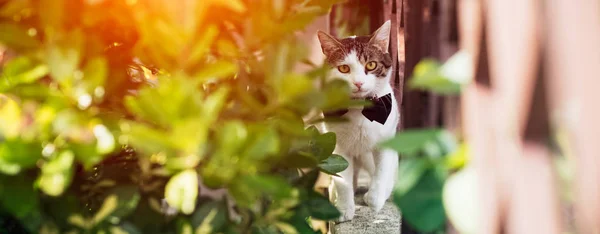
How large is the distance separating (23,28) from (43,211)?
0.19 m

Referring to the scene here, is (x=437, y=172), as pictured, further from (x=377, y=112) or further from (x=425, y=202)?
(x=377, y=112)

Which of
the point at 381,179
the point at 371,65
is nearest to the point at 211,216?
the point at 381,179

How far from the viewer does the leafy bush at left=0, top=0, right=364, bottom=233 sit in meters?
0.41

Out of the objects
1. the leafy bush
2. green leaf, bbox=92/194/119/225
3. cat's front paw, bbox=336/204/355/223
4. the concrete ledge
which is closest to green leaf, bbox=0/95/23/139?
the leafy bush

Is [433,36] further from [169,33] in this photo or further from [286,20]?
[169,33]

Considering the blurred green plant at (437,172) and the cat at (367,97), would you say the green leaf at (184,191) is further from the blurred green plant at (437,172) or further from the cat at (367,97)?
the cat at (367,97)

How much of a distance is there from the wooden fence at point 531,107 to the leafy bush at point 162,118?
0.46 ft

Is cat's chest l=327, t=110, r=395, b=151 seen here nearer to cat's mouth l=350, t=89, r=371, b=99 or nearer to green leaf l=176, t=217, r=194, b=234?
cat's mouth l=350, t=89, r=371, b=99

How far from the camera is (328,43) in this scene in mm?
1513

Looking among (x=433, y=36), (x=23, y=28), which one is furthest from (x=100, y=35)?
(x=433, y=36)

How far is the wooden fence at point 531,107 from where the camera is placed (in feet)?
1.15

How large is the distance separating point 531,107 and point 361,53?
3.78ft

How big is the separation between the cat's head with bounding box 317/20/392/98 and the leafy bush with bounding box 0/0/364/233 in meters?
0.91

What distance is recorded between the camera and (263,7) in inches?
19.5
